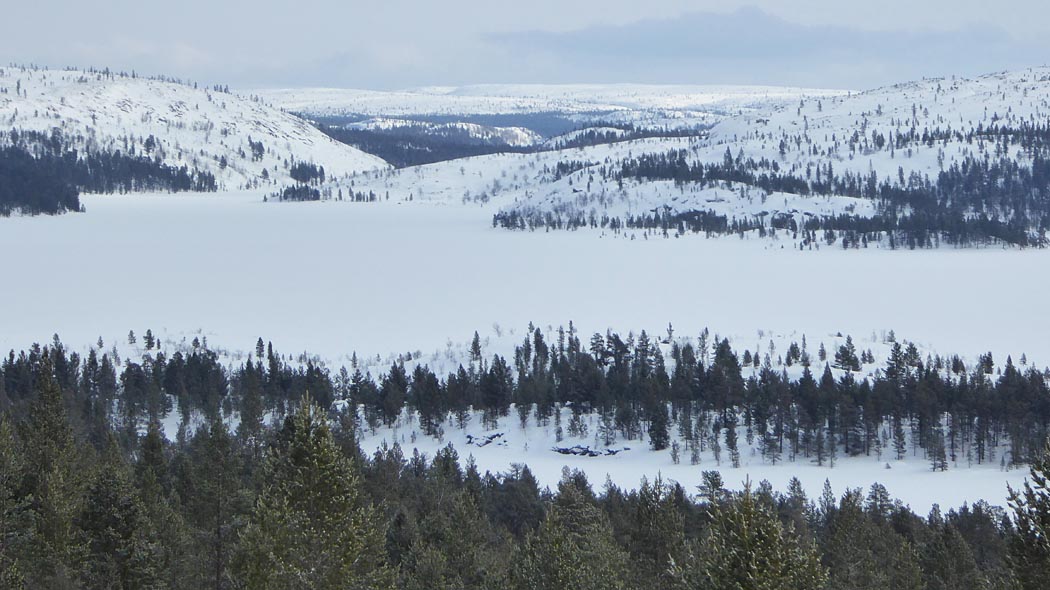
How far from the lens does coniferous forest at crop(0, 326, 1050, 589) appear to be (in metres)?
22.1

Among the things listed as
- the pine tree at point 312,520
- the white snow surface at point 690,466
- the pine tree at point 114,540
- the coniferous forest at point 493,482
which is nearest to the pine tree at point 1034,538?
the coniferous forest at point 493,482

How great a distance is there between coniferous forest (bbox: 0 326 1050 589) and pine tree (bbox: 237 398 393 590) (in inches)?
2.0

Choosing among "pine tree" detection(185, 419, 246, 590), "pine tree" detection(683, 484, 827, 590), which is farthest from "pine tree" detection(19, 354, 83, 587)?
"pine tree" detection(683, 484, 827, 590)

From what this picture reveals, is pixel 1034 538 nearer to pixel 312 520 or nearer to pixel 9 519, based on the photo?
pixel 312 520

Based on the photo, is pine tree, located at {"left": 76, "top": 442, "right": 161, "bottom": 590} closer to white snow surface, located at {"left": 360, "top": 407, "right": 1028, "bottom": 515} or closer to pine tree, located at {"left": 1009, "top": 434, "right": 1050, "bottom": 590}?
pine tree, located at {"left": 1009, "top": 434, "right": 1050, "bottom": 590}

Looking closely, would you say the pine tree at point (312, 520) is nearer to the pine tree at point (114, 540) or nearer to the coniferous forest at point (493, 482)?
the coniferous forest at point (493, 482)

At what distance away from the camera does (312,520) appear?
2208 cm

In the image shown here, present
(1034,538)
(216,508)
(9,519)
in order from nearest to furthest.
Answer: (1034,538) → (9,519) → (216,508)

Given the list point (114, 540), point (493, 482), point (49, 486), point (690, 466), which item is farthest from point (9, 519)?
point (690, 466)

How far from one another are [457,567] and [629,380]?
5858 centimetres

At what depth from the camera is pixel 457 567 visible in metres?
34.8

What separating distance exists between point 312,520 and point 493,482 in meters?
45.1

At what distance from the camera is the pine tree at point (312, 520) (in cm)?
2177

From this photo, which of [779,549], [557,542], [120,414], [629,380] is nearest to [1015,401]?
[629,380]
